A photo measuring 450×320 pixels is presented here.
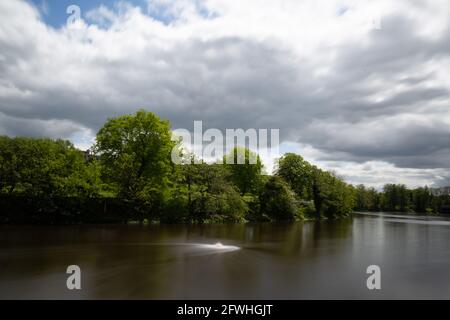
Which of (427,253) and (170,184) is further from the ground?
(170,184)

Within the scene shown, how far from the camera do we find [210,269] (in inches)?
669

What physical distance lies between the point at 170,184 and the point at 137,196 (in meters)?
5.76

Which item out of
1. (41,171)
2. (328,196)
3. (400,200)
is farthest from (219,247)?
(400,200)

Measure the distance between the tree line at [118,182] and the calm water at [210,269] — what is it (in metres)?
13.7

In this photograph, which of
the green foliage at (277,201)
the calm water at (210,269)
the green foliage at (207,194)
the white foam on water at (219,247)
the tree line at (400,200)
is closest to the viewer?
the calm water at (210,269)

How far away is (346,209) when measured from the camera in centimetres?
8325

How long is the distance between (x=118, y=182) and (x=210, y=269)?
1221 inches

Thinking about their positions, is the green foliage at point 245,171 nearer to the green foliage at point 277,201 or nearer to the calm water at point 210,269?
the green foliage at point 277,201

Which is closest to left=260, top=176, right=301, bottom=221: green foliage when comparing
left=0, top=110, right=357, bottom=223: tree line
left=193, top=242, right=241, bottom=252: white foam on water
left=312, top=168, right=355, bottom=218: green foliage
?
left=0, top=110, right=357, bottom=223: tree line

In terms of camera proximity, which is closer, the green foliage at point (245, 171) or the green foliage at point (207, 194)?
the green foliage at point (207, 194)

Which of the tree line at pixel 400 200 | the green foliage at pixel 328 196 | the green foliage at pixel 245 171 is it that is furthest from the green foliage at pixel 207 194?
the tree line at pixel 400 200

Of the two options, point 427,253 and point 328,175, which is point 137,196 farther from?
point 328,175

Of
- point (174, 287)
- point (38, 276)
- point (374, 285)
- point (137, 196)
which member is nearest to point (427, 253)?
point (374, 285)

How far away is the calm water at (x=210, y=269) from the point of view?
13.3 m
